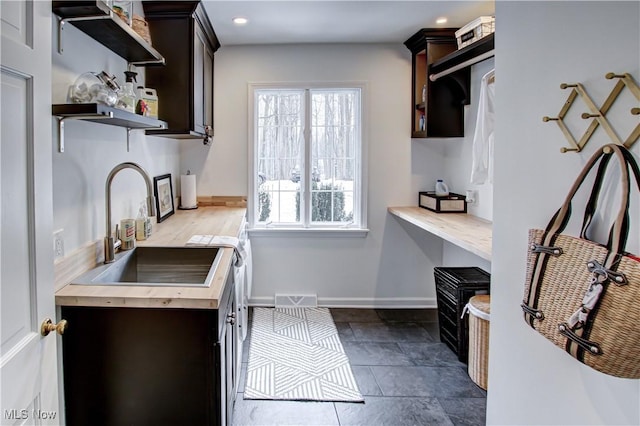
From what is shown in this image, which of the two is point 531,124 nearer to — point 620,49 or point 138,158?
point 620,49

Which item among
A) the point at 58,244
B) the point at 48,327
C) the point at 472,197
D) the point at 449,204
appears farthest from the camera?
the point at 449,204

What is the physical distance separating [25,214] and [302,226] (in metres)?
3.09

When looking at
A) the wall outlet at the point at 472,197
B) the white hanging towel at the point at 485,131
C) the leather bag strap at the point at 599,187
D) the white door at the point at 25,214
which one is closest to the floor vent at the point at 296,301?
the wall outlet at the point at 472,197

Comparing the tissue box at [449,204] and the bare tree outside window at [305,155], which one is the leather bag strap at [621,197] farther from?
the bare tree outside window at [305,155]

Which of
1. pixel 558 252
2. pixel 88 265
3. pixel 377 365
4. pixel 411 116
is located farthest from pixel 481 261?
pixel 88 265

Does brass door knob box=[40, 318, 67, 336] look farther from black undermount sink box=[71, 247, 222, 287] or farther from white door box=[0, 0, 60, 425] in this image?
black undermount sink box=[71, 247, 222, 287]

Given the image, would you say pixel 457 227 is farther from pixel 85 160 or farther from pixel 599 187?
pixel 85 160

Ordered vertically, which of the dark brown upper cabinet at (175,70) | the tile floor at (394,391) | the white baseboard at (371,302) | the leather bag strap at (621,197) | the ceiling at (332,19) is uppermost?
the ceiling at (332,19)

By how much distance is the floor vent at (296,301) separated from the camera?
402 centimetres

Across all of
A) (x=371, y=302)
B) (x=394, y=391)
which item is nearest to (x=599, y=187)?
(x=394, y=391)

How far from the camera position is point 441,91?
11.9ft

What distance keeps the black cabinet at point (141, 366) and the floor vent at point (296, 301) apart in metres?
2.50

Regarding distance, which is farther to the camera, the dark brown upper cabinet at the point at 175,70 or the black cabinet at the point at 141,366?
the dark brown upper cabinet at the point at 175,70

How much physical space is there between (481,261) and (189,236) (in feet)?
7.45
